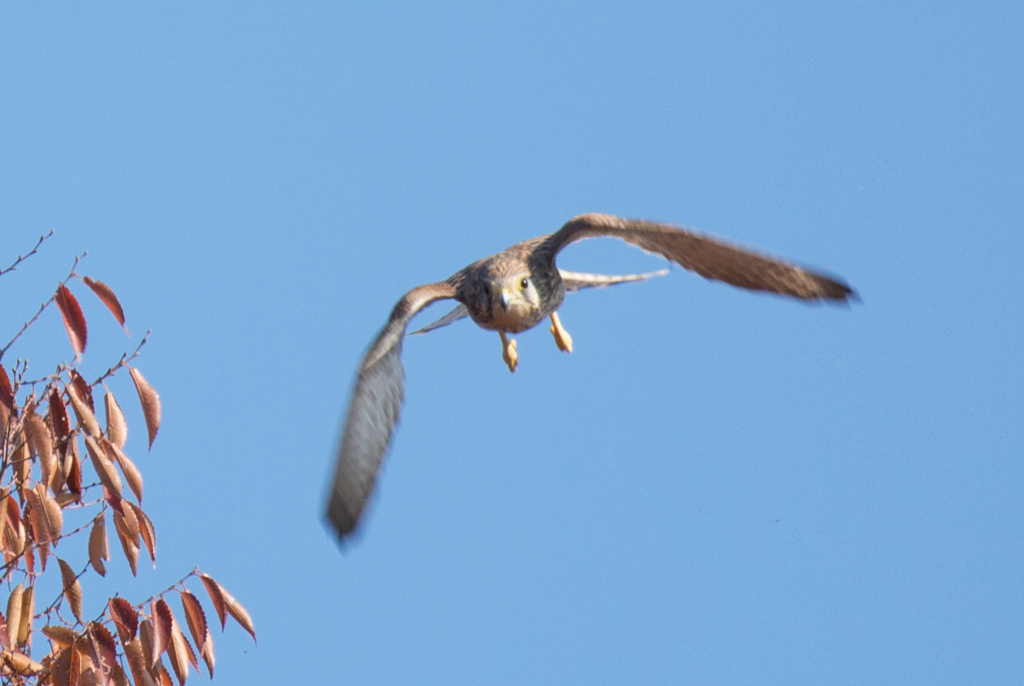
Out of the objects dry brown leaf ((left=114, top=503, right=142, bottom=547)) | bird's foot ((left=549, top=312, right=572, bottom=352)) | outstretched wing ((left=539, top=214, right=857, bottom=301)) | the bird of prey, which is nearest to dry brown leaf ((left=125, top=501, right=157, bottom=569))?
dry brown leaf ((left=114, top=503, right=142, bottom=547))

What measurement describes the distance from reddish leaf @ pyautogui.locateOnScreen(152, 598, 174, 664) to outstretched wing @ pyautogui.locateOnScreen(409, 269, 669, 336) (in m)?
3.06

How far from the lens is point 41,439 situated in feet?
10.3

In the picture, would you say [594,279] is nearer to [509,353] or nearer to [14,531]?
[509,353]

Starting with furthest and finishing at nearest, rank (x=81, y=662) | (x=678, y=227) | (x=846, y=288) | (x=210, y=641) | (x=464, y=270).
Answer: (x=464, y=270) → (x=678, y=227) → (x=846, y=288) → (x=210, y=641) → (x=81, y=662)

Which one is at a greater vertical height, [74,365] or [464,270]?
[464,270]

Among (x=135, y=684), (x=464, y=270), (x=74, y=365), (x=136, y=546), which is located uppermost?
(x=464, y=270)

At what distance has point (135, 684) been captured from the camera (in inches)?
130

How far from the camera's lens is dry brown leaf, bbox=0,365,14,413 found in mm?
3154

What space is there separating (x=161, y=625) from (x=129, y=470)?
0.44 meters

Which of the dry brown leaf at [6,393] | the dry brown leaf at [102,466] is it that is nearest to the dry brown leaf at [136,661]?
the dry brown leaf at [102,466]

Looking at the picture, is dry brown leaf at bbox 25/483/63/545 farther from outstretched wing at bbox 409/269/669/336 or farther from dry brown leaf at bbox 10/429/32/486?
outstretched wing at bbox 409/269/669/336

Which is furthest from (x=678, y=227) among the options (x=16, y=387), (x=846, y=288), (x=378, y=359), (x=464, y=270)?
(x=16, y=387)

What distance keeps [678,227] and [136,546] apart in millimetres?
2142

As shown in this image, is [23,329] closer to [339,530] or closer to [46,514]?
[46,514]
